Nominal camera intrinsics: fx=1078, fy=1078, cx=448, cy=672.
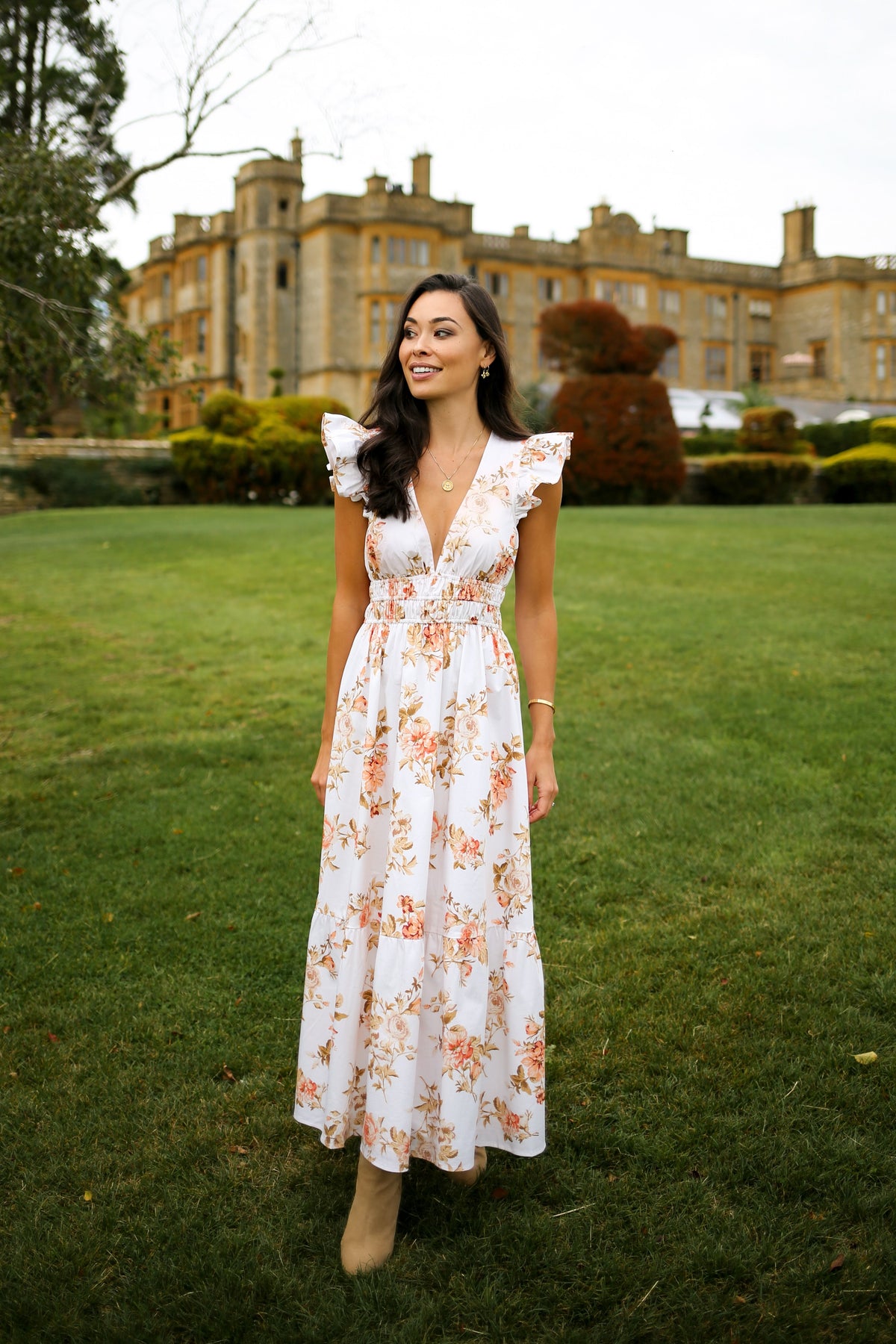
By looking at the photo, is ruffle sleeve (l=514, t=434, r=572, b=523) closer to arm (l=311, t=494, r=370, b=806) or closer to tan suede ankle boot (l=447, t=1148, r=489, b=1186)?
arm (l=311, t=494, r=370, b=806)

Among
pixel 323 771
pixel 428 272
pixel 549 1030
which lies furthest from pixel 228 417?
pixel 323 771

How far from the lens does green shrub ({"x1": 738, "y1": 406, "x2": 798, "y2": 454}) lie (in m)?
26.8

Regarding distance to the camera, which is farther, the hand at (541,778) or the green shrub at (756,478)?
the green shrub at (756,478)

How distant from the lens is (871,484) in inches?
963

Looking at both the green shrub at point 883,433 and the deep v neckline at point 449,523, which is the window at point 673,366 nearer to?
the green shrub at point 883,433

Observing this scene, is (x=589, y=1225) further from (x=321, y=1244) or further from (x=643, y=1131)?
(x=321, y=1244)

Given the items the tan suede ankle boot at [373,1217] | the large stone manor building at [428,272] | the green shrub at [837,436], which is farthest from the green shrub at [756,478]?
the tan suede ankle boot at [373,1217]

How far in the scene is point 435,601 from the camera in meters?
2.45

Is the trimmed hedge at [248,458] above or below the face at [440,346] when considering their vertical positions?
above

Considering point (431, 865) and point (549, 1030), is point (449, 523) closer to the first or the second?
point (431, 865)

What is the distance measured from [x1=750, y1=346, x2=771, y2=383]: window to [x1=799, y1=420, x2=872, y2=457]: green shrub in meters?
21.2

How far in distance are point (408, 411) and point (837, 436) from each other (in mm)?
31318

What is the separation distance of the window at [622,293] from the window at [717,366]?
5.01 metres

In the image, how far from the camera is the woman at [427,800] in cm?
234
